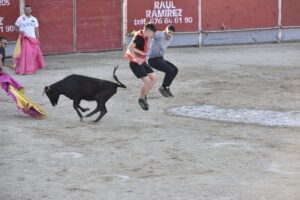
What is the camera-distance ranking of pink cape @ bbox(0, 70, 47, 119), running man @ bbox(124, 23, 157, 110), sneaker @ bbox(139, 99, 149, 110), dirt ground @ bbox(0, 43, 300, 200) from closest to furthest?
dirt ground @ bbox(0, 43, 300, 200) < pink cape @ bbox(0, 70, 47, 119) < running man @ bbox(124, 23, 157, 110) < sneaker @ bbox(139, 99, 149, 110)

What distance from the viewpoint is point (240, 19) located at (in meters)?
24.9

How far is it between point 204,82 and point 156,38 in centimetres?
303

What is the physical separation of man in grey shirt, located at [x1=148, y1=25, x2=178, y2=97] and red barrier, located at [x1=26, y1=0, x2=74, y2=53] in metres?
6.77

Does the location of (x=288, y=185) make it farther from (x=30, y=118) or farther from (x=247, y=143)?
(x=30, y=118)

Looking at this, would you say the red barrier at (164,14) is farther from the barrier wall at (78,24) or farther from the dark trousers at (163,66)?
the dark trousers at (163,66)

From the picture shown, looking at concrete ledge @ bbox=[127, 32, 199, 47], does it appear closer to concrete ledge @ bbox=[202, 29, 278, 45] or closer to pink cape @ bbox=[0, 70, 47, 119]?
concrete ledge @ bbox=[202, 29, 278, 45]

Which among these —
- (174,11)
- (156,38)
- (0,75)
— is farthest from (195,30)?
(0,75)

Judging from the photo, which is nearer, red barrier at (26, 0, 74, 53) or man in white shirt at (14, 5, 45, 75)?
man in white shirt at (14, 5, 45, 75)

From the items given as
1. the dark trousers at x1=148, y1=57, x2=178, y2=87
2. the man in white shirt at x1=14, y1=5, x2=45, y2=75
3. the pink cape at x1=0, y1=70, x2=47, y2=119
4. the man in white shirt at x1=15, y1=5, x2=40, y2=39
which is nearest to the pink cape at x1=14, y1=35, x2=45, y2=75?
the man in white shirt at x1=14, y1=5, x2=45, y2=75

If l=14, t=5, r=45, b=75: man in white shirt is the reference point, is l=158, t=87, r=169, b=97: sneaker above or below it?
below

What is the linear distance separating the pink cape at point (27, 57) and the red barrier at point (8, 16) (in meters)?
2.20

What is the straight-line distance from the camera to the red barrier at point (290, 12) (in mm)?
25188

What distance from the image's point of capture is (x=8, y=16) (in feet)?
70.6

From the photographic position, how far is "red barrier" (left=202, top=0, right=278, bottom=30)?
2450cm
